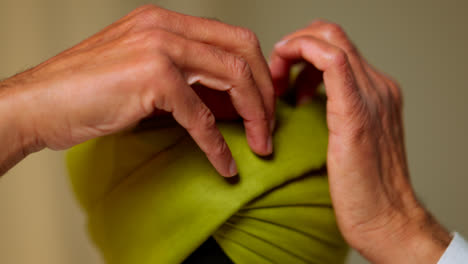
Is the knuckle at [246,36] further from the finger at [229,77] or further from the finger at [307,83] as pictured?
the finger at [307,83]

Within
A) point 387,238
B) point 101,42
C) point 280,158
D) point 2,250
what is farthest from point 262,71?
point 2,250

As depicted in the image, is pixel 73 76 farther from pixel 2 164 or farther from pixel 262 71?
pixel 262 71

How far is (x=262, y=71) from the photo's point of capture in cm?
64

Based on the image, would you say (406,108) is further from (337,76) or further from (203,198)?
(203,198)

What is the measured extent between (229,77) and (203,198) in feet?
0.59

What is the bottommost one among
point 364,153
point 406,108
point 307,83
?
point 406,108

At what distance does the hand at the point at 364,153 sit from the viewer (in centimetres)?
67

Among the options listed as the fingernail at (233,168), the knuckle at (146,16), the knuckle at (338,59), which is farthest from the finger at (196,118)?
the knuckle at (338,59)

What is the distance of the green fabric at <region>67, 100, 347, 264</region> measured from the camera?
2.02 feet

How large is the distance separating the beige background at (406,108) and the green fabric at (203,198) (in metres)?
0.88

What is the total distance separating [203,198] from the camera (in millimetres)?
615

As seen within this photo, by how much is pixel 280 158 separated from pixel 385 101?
0.87ft

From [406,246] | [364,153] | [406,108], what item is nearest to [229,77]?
[364,153]

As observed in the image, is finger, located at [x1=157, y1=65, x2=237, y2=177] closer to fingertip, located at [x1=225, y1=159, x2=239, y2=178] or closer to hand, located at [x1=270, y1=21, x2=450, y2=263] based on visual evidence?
fingertip, located at [x1=225, y1=159, x2=239, y2=178]
